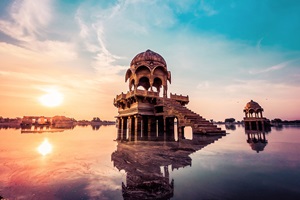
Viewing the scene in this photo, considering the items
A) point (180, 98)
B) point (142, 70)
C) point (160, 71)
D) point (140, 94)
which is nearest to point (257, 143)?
point (180, 98)

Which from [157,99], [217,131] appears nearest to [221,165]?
[217,131]

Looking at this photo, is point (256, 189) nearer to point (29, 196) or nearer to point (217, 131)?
point (29, 196)

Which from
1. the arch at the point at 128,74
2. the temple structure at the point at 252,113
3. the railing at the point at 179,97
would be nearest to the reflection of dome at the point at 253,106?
the temple structure at the point at 252,113

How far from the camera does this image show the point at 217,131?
17.3m

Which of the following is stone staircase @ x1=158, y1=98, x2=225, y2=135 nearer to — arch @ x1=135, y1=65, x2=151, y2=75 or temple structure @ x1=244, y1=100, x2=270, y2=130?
arch @ x1=135, y1=65, x2=151, y2=75

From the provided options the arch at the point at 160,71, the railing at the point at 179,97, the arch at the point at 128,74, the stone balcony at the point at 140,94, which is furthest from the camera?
the arch at the point at 128,74

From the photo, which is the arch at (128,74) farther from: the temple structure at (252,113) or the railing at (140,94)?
the temple structure at (252,113)

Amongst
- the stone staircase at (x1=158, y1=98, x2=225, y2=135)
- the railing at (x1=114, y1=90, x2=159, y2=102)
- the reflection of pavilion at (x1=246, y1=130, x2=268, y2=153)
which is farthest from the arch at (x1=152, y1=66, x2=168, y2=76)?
the reflection of pavilion at (x1=246, y1=130, x2=268, y2=153)

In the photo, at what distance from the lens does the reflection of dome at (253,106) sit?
135 feet

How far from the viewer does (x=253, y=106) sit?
→ 1640 inches

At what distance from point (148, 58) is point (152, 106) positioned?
7.75 m

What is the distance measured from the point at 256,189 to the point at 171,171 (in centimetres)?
267

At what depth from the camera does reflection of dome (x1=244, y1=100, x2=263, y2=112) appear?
1617 inches

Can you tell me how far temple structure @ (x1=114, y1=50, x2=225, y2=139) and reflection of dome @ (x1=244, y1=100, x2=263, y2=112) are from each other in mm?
27531
